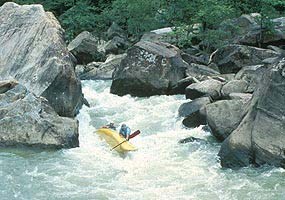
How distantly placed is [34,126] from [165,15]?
14264mm

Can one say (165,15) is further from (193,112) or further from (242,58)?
(193,112)

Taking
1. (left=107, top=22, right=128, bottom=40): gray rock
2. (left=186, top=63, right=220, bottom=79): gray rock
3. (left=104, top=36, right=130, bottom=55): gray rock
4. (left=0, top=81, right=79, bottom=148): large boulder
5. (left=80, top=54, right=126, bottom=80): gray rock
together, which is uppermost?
(left=0, top=81, right=79, bottom=148): large boulder

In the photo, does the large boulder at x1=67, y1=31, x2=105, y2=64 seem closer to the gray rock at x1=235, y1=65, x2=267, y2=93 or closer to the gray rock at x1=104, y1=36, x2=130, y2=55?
the gray rock at x1=104, y1=36, x2=130, y2=55

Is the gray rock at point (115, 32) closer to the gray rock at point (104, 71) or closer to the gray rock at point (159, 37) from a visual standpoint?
the gray rock at point (159, 37)

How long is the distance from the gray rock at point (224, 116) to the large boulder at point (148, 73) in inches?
185

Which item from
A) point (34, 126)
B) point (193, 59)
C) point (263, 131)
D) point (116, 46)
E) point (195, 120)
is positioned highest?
point (263, 131)

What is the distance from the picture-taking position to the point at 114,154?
40.0 feet

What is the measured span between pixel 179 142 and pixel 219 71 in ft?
22.0

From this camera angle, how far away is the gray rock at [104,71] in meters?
Answer: 20.7

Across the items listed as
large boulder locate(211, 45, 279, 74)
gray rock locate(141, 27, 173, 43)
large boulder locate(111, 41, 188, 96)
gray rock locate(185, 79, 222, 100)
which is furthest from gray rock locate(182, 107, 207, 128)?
gray rock locate(141, 27, 173, 43)

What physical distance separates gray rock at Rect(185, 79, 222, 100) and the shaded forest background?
5277 mm

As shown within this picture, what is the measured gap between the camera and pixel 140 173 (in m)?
10.9

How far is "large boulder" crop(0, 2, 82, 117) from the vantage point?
562 inches

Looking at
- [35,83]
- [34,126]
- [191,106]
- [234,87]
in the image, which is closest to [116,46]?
[191,106]
